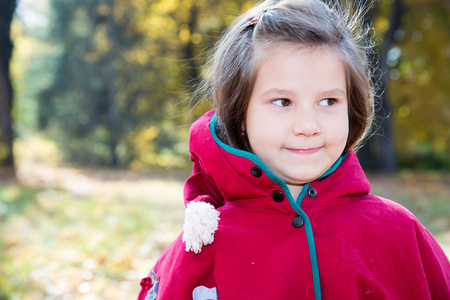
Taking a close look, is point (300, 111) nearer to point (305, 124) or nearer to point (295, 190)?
point (305, 124)

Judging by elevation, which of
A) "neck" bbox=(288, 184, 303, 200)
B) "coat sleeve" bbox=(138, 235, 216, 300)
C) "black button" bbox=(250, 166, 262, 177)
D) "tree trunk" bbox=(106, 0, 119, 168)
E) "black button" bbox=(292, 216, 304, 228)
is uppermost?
"black button" bbox=(250, 166, 262, 177)

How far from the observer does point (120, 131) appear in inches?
661

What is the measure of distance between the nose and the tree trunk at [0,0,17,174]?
11087 millimetres

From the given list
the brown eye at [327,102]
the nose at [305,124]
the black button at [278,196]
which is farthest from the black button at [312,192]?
the brown eye at [327,102]

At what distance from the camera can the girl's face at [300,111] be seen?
151 centimetres

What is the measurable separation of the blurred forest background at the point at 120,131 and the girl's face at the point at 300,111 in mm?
3050

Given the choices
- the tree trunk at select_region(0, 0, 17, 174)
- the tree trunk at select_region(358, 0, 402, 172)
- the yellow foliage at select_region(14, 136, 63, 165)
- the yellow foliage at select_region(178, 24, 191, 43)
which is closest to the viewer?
the tree trunk at select_region(0, 0, 17, 174)

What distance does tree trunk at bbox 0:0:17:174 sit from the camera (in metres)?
11.2

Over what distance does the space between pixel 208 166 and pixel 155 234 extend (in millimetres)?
4388

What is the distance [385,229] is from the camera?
156 centimetres

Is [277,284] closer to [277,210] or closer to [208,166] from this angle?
[277,210]

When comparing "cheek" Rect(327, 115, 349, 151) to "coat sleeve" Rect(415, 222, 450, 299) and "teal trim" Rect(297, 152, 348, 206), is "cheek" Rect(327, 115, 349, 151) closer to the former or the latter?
"teal trim" Rect(297, 152, 348, 206)

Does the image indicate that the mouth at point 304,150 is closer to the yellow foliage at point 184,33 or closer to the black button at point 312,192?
the black button at point 312,192

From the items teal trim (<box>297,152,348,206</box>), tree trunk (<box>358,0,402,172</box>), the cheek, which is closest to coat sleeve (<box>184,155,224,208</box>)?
teal trim (<box>297,152,348,206</box>)
